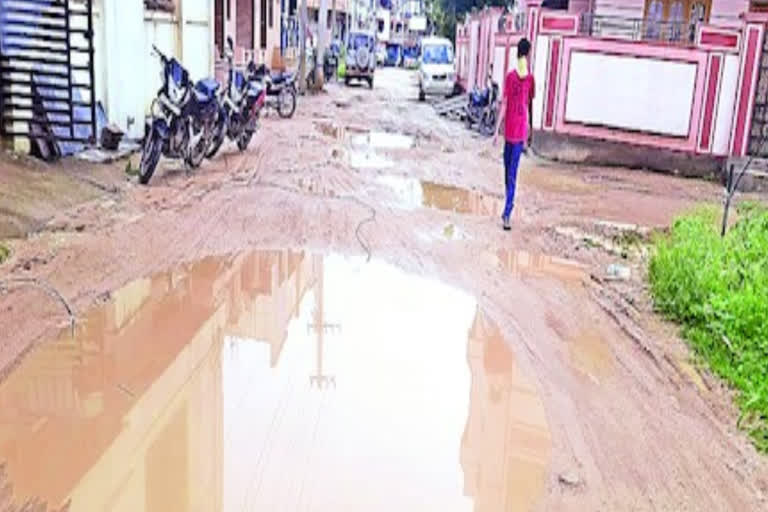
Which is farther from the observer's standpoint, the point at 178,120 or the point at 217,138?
the point at 217,138

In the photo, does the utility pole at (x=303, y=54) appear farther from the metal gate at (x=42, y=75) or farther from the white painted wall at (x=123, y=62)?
the metal gate at (x=42, y=75)

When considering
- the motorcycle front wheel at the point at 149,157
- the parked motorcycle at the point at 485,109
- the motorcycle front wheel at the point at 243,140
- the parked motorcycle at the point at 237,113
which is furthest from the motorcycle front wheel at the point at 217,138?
the parked motorcycle at the point at 485,109

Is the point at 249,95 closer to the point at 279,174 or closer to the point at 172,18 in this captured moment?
the point at 172,18

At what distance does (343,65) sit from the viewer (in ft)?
122

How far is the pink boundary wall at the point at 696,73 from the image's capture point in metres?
13.6

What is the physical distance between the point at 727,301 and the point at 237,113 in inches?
351

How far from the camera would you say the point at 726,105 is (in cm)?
1378

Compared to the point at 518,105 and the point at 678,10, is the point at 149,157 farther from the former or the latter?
the point at 678,10

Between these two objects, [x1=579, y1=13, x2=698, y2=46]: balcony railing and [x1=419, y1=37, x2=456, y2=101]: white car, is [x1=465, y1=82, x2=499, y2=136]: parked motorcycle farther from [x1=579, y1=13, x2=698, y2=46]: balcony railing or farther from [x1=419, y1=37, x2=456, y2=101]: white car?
[x1=419, y1=37, x2=456, y2=101]: white car

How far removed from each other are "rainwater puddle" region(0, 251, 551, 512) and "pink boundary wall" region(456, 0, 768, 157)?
9.01 m

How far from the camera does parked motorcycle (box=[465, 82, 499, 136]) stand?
1844 cm

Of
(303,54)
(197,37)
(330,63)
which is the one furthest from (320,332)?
(330,63)

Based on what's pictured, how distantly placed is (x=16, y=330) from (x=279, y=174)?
20.3 feet

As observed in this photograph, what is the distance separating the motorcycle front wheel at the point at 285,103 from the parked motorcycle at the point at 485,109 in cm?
407
